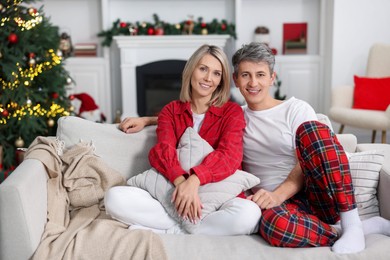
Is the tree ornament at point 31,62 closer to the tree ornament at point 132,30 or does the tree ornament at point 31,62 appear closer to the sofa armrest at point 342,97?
the tree ornament at point 132,30

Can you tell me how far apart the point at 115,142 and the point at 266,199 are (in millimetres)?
707

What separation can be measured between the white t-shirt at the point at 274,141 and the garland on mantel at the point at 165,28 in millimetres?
3418

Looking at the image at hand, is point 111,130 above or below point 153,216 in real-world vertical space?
above

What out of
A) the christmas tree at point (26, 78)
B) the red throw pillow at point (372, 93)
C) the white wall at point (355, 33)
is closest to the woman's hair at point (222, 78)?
the christmas tree at point (26, 78)

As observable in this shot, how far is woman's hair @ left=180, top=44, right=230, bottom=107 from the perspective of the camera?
215 cm

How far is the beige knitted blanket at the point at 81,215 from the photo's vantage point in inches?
66.6

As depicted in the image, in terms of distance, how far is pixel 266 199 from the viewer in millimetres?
1899

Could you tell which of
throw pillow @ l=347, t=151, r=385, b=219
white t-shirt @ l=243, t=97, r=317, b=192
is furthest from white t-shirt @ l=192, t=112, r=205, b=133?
throw pillow @ l=347, t=151, r=385, b=219

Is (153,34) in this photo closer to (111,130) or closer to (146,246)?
(111,130)

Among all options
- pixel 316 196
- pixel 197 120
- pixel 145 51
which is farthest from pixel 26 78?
pixel 316 196

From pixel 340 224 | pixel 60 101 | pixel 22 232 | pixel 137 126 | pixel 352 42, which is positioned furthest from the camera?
pixel 352 42

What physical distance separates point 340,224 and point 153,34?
392 cm

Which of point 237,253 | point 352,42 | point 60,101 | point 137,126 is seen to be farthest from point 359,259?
point 352,42

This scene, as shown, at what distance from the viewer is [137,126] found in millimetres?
2240
